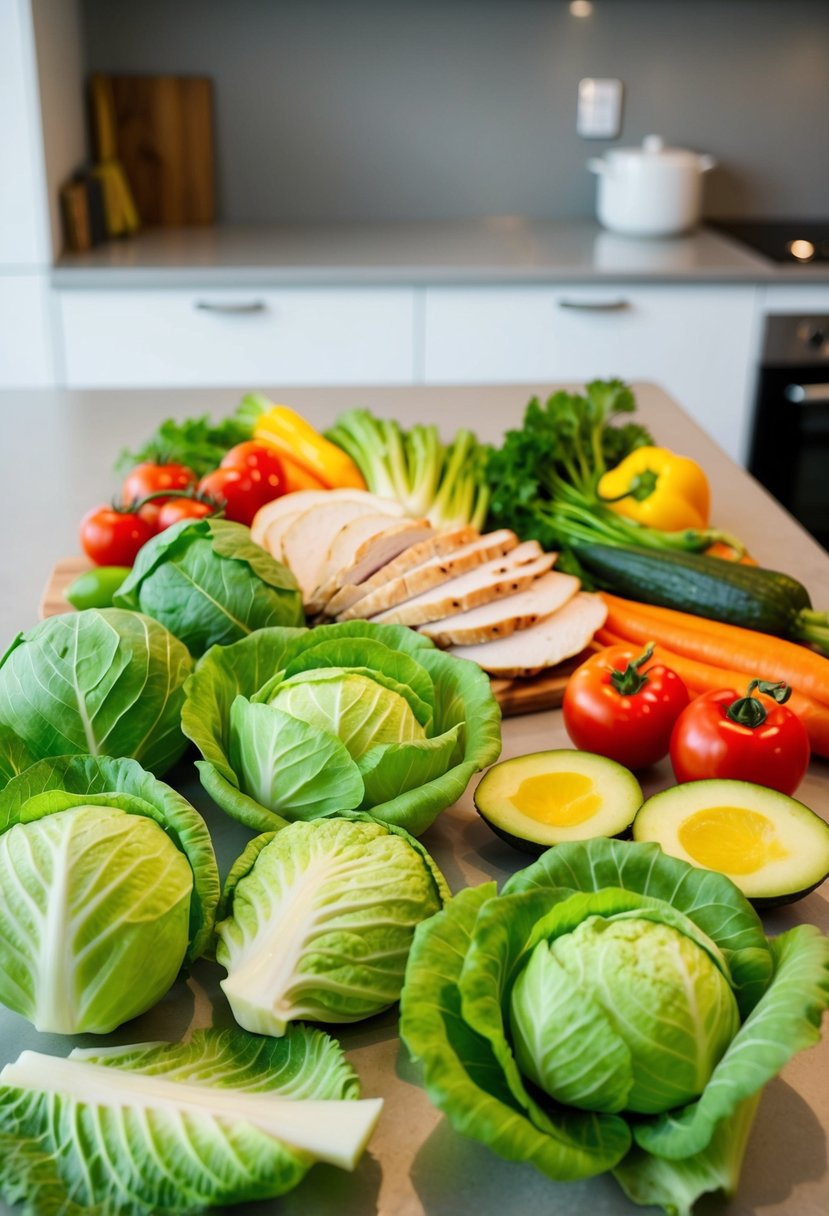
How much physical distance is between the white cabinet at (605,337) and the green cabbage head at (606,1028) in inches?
104

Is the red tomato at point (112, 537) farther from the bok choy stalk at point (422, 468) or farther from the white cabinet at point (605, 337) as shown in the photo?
the white cabinet at point (605, 337)

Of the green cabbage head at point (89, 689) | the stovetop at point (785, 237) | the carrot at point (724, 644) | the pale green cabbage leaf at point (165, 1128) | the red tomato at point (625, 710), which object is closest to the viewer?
the pale green cabbage leaf at point (165, 1128)

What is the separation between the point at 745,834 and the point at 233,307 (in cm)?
250

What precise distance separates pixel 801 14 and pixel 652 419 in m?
2.14

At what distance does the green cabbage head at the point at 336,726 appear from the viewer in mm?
1000

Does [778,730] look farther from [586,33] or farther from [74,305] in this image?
[586,33]

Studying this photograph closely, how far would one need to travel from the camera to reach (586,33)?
377cm

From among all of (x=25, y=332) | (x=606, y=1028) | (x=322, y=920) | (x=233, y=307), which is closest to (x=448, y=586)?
(x=322, y=920)

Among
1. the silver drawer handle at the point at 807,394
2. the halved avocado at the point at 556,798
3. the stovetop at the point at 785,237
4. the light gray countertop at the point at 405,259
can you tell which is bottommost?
the silver drawer handle at the point at 807,394

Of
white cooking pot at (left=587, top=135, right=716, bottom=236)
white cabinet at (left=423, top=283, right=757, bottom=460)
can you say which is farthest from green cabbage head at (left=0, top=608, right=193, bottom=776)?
white cooking pot at (left=587, top=135, right=716, bottom=236)

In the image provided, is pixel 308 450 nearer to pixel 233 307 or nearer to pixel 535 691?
pixel 535 691

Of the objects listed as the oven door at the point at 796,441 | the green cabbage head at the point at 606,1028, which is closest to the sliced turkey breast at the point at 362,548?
the green cabbage head at the point at 606,1028

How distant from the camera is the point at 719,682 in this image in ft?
4.40

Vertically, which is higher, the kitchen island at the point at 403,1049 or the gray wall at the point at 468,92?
the gray wall at the point at 468,92
